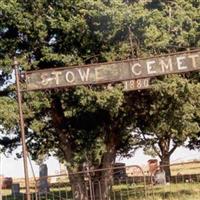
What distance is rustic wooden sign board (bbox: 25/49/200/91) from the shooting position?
8.99 meters

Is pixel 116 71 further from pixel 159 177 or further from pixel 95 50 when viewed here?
pixel 159 177

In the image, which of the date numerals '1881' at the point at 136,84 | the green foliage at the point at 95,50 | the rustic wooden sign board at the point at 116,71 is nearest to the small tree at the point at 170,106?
the green foliage at the point at 95,50

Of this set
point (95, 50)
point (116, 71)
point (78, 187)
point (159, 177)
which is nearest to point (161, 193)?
point (159, 177)

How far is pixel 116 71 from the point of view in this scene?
30.1ft

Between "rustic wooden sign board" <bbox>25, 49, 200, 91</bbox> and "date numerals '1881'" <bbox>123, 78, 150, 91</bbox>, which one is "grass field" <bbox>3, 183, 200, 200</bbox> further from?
"rustic wooden sign board" <bbox>25, 49, 200, 91</bbox>

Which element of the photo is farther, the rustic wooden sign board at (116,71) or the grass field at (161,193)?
the grass field at (161,193)

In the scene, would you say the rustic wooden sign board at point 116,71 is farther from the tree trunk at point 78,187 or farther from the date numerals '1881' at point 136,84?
the tree trunk at point 78,187

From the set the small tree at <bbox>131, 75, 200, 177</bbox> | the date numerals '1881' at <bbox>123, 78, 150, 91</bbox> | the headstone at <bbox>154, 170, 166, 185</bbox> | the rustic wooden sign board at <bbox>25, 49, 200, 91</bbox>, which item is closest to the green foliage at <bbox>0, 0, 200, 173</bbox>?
the small tree at <bbox>131, 75, 200, 177</bbox>

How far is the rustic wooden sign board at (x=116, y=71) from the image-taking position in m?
8.99

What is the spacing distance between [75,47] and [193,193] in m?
6.86

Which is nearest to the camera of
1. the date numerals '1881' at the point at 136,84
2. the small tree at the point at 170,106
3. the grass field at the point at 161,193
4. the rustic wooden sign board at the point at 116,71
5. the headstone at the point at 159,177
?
the rustic wooden sign board at the point at 116,71

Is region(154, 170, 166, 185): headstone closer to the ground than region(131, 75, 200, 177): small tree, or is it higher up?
closer to the ground

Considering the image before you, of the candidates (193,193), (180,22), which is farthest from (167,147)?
(180,22)

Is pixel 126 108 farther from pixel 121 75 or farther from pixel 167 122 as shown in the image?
pixel 121 75
